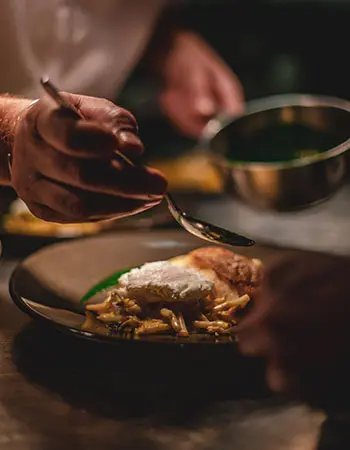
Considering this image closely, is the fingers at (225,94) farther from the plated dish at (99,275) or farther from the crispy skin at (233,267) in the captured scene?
the crispy skin at (233,267)

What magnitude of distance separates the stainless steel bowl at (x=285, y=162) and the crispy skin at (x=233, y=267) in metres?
0.27

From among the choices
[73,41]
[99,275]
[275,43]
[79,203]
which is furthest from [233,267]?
[275,43]

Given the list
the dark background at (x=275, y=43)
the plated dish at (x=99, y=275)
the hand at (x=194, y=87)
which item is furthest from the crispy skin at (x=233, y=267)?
the dark background at (x=275, y=43)

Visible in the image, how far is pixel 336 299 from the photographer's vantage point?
1145 millimetres

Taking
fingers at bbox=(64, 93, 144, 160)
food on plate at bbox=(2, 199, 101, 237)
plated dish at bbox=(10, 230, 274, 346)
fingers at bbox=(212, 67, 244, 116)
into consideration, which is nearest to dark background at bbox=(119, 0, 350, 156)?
fingers at bbox=(212, 67, 244, 116)

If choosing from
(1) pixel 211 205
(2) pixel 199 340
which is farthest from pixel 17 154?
(1) pixel 211 205

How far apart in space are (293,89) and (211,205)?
156cm

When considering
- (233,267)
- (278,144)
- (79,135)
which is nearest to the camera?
(79,135)

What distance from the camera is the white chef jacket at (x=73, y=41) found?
6.77ft

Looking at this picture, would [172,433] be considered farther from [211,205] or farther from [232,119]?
[211,205]

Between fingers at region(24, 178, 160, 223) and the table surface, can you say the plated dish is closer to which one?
the table surface

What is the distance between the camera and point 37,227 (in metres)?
1.80

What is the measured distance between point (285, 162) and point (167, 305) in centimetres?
56

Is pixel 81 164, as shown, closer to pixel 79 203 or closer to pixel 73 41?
pixel 79 203
